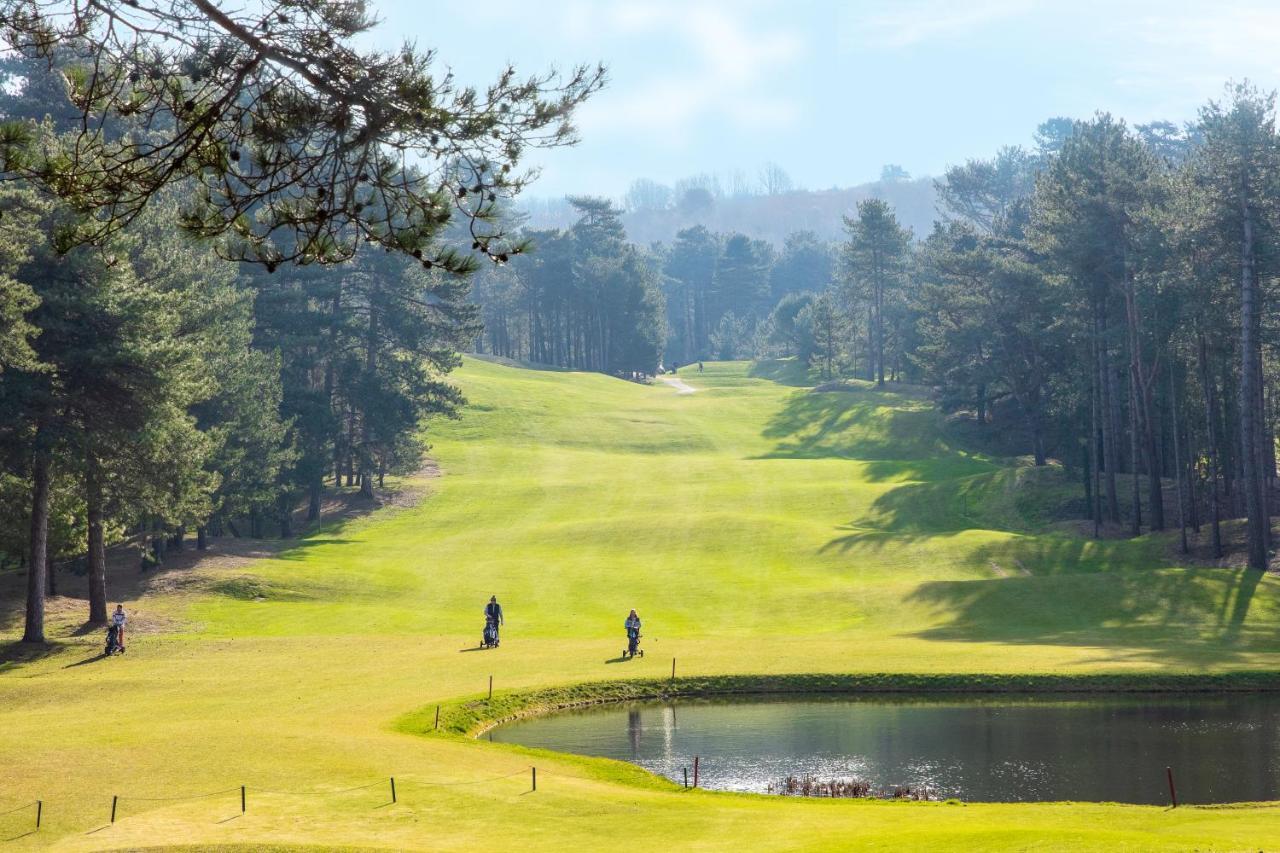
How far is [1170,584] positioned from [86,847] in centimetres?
4528

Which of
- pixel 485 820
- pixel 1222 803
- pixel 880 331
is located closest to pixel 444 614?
pixel 485 820

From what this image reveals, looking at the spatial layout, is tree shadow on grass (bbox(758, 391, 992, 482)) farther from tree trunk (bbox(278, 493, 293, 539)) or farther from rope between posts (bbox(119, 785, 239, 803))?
rope between posts (bbox(119, 785, 239, 803))

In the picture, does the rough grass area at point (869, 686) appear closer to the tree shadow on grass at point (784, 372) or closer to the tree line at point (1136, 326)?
the tree line at point (1136, 326)

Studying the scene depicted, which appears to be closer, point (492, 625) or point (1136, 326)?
point (492, 625)

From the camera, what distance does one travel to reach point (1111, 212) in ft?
213

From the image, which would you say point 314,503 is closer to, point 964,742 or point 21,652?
point 21,652

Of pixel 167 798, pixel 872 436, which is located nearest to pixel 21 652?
pixel 167 798

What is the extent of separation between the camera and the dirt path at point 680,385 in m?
142

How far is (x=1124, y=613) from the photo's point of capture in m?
48.4

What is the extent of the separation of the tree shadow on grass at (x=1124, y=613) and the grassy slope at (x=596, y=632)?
0.62 feet

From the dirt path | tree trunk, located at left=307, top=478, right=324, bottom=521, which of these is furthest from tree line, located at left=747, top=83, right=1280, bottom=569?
tree trunk, located at left=307, top=478, right=324, bottom=521

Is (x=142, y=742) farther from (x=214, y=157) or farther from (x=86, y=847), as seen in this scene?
(x=214, y=157)

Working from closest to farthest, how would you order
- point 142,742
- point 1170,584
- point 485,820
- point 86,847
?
point 86,847 < point 485,820 < point 142,742 < point 1170,584

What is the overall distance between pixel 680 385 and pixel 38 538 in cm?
11215
